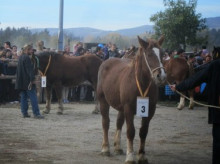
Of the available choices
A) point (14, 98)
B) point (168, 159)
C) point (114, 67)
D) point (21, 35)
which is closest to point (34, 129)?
point (114, 67)

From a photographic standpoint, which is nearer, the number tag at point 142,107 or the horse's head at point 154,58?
the horse's head at point 154,58

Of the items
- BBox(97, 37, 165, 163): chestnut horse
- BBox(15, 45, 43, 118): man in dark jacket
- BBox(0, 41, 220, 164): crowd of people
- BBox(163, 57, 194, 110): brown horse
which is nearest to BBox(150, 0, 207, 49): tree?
BBox(0, 41, 220, 164): crowd of people

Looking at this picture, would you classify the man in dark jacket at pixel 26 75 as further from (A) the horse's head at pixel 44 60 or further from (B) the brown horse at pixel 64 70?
(A) the horse's head at pixel 44 60

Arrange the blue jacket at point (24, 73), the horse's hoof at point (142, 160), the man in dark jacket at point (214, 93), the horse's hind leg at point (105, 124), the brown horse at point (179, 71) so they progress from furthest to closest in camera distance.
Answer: the brown horse at point (179, 71) < the blue jacket at point (24, 73) < the horse's hind leg at point (105, 124) < the horse's hoof at point (142, 160) < the man in dark jacket at point (214, 93)

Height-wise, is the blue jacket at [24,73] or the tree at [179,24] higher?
the tree at [179,24]

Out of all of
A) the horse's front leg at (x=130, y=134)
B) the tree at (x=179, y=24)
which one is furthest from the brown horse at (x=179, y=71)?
the tree at (x=179, y=24)

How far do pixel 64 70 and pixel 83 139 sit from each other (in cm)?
609

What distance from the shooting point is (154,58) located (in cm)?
817

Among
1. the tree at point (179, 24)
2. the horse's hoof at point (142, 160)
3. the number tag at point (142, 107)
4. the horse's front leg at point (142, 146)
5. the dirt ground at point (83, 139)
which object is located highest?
the tree at point (179, 24)

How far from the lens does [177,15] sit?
39938 millimetres

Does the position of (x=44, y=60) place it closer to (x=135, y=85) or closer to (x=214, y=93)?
(x=135, y=85)

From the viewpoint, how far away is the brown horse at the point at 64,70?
16.3m

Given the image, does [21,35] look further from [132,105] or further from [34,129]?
[132,105]

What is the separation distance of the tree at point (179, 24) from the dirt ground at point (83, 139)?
23503 mm
